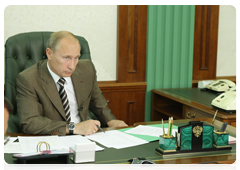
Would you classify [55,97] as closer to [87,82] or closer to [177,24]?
[87,82]

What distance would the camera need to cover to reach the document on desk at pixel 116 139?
1.95 meters

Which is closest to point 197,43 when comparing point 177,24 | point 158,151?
point 177,24

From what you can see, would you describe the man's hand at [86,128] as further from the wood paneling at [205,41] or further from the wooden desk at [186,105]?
the wood paneling at [205,41]

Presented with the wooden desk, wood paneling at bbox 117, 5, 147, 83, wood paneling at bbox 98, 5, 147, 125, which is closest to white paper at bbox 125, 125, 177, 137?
the wooden desk

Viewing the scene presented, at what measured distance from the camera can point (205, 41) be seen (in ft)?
13.8

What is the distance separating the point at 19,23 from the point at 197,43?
2191 mm

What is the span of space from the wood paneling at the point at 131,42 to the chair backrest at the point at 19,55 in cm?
116

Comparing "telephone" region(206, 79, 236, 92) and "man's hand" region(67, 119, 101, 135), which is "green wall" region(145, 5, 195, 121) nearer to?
"telephone" region(206, 79, 236, 92)

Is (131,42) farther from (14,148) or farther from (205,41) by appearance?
(14,148)

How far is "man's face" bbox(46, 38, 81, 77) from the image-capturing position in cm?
250

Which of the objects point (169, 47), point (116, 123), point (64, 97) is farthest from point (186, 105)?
point (64, 97)

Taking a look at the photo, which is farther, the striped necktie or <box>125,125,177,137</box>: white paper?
the striped necktie

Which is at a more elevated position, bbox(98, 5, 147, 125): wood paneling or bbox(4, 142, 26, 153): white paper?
bbox(98, 5, 147, 125): wood paneling

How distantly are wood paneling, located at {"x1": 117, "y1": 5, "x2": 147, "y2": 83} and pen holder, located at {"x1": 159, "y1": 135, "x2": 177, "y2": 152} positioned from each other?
2.17 metres
